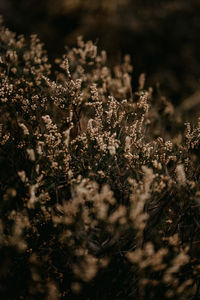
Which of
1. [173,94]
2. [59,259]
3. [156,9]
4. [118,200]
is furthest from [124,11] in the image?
[59,259]

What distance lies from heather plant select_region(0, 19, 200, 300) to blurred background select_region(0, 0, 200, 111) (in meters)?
4.79

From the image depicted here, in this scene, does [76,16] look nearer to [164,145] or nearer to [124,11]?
[124,11]

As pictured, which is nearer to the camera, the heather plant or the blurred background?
the heather plant

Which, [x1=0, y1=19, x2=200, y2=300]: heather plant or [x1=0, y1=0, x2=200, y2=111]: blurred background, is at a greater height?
[x1=0, y1=0, x2=200, y2=111]: blurred background

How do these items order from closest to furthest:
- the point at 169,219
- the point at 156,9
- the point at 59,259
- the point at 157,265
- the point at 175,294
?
the point at 157,265, the point at 175,294, the point at 59,259, the point at 169,219, the point at 156,9

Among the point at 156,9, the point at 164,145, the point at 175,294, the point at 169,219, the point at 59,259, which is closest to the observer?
the point at 175,294

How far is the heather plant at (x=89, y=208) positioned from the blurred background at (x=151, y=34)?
188 inches

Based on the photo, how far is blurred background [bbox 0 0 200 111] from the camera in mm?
6926

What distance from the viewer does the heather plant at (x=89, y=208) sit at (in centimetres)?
171

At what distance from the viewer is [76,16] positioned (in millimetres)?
7289

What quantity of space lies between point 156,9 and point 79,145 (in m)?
6.14

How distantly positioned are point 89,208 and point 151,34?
6.24 meters

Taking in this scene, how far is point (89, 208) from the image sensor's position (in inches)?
77.2

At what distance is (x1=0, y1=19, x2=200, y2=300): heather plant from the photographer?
5.61ft
